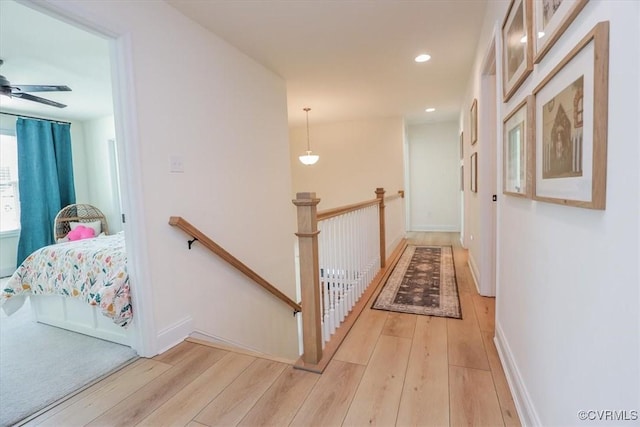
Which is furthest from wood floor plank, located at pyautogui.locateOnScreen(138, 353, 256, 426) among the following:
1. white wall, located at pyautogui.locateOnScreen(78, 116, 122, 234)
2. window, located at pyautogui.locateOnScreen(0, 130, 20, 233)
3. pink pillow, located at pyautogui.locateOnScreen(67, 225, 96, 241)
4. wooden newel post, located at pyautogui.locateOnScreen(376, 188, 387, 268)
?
window, located at pyautogui.locateOnScreen(0, 130, 20, 233)

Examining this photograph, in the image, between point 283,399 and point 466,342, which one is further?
point 466,342

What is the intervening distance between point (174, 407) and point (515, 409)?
164 centimetres

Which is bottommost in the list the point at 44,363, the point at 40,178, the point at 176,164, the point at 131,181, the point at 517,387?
the point at 44,363

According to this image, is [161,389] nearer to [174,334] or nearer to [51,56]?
[174,334]

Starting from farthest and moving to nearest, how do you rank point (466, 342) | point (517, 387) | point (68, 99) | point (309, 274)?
point (68, 99)
point (466, 342)
point (309, 274)
point (517, 387)

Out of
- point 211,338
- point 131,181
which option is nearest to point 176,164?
point 131,181

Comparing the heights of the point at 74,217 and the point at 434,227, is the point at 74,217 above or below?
above

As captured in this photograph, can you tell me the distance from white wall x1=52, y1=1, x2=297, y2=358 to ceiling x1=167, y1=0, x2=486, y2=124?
27cm

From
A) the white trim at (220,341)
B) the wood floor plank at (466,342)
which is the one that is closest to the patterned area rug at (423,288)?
the wood floor plank at (466,342)

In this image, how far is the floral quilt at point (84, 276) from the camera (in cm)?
200

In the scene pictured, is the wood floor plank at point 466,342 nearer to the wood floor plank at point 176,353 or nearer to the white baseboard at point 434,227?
the wood floor plank at point 176,353

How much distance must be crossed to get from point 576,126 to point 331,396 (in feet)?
4.98

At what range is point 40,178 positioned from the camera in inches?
190

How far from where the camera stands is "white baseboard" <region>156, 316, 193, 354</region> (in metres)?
2.08
